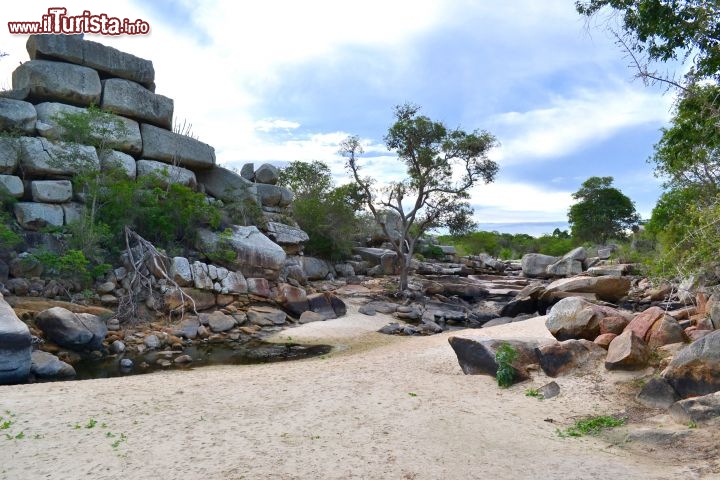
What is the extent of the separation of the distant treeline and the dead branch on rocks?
42915 millimetres

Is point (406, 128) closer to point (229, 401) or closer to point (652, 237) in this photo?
point (652, 237)

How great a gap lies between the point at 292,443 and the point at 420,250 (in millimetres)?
40327

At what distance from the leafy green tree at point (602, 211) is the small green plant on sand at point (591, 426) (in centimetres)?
4745

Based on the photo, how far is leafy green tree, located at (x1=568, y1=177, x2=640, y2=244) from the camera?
167 ft

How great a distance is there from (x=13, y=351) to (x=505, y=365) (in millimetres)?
10053

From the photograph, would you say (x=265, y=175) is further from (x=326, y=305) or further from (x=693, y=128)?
(x=693, y=128)

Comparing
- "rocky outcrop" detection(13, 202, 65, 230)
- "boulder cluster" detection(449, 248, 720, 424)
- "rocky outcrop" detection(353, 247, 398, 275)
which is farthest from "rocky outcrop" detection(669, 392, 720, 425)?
"rocky outcrop" detection(353, 247, 398, 275)

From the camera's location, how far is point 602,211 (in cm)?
5081

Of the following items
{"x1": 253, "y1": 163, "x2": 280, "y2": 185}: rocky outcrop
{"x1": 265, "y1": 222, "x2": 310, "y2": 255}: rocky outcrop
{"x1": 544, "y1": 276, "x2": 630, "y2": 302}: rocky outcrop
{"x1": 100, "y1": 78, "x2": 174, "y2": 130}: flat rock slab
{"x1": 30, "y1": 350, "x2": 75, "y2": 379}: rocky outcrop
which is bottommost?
{"x1": 30, "y1": 350, "x2": 75, "y2": 379}: rocky outcrop

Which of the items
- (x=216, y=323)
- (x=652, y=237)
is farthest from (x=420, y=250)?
(x=216, y=323)

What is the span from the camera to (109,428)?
740cm

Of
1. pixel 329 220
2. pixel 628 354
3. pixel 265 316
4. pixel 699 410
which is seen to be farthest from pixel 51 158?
pixel 699 410

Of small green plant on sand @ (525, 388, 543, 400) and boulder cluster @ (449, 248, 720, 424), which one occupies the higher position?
boulder cluster @ (449, 248, 720, 424)

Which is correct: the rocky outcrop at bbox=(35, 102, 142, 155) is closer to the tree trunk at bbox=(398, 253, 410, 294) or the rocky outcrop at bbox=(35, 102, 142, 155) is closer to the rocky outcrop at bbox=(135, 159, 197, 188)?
the rocky outcrop at bbox=(135, 159, 197, 188)
